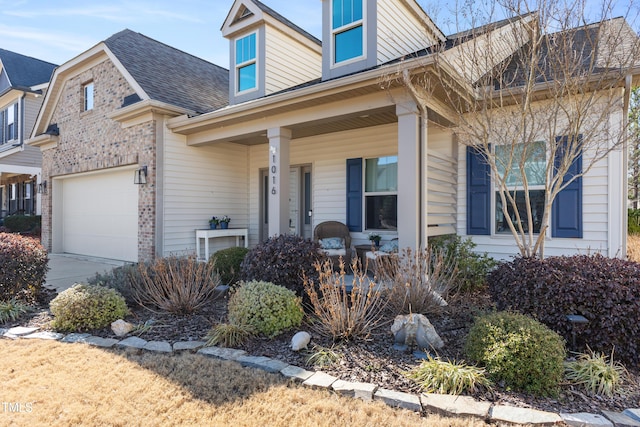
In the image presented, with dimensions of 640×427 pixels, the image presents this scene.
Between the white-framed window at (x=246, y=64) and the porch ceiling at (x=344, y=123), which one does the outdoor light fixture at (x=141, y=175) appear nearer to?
the porch ceiling at (x=344, y=123)

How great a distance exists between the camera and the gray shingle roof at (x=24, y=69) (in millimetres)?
16672

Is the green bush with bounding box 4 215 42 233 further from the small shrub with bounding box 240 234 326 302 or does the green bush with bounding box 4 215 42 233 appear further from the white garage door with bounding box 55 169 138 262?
the small shrub with bounding box 240 234 326 302

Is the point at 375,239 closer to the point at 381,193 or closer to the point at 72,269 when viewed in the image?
the point at 381,193

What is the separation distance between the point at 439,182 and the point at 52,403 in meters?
5.61

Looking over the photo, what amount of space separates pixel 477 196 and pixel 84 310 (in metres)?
6.03

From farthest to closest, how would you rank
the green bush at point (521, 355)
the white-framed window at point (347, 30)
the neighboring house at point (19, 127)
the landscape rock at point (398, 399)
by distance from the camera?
the neighboring house at point (19, 127)
the white-framed window at point (347, 30)
the green bush at point (521, 355)
the landscape rock at point (398, 399)

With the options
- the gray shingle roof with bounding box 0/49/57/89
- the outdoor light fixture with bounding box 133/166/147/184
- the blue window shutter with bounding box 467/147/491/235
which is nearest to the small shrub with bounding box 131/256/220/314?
the outdoor light fixture with bounding box 133/166/147/184

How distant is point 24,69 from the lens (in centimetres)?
1742

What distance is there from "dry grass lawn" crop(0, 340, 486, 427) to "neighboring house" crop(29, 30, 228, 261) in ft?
16.9

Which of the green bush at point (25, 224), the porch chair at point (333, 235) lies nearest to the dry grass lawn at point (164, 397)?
the porch chair at point (333, 235)

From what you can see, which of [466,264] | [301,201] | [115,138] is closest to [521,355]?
[466,264]

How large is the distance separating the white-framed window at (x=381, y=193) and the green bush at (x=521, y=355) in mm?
4629

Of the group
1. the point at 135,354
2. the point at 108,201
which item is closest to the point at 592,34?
the point at 135,354

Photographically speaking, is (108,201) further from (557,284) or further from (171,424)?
(557,284)
